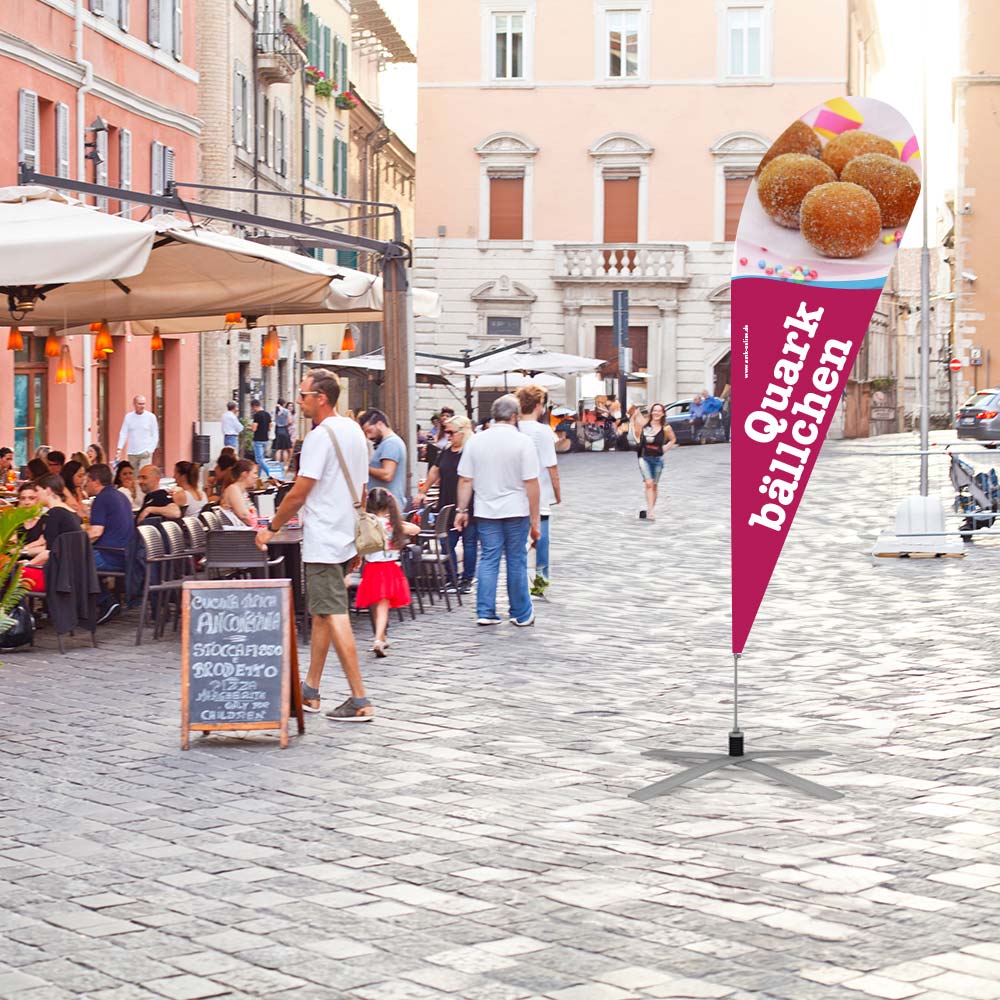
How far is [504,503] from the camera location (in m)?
13.2

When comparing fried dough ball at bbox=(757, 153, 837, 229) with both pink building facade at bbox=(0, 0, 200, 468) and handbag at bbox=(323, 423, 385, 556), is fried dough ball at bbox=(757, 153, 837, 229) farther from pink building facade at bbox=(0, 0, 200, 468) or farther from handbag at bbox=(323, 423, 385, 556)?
pink building facade at bbox=(0, 0, 200, 468)

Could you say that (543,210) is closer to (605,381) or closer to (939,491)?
(605,381)

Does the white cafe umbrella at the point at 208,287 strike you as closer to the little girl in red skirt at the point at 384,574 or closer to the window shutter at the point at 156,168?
the little girl in red skirt at the point at 384,574

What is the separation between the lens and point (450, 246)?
52.1 m

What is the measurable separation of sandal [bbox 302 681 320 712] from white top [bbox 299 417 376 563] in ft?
2.26

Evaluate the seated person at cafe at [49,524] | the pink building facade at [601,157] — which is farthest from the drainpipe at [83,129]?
the pink building facade at [601,157]

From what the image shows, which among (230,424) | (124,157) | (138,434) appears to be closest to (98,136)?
(124,157)

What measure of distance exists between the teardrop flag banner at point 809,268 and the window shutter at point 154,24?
2478 cm

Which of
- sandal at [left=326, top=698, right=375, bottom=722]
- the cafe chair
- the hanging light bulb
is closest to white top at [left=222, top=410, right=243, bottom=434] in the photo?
the hanging light bulb

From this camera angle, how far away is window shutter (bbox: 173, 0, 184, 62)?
31969 mm

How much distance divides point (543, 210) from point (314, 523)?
4310 centimetres

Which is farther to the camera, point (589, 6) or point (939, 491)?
point (589, 6)

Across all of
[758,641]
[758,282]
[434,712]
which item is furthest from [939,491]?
[758,282]

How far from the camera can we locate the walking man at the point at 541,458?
14.6 metres
